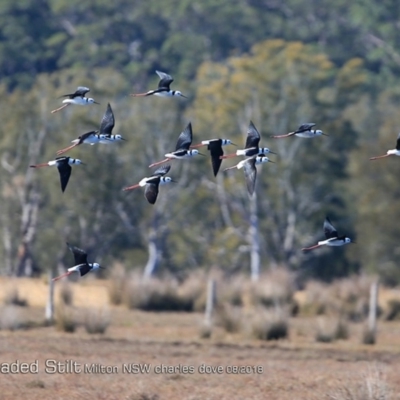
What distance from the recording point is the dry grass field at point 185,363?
15969mm

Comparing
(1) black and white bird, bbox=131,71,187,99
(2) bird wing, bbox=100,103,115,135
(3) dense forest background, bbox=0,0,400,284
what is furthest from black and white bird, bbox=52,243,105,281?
(3) dense forest background, bbox=0,0,400,284

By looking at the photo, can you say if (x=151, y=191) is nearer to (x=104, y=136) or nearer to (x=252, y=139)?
(x=104, y=136)

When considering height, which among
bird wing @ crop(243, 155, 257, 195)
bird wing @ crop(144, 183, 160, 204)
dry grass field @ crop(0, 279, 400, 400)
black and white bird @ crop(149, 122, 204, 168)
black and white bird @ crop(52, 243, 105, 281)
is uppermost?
black and white bird @ crop(149, 122, 204, 168)

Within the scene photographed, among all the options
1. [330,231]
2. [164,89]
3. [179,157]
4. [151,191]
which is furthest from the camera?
[164,89]

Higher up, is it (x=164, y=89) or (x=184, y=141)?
(x=164, y=89)

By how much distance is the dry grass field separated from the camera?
16.0m

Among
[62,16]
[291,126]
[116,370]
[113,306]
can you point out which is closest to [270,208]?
[291,126]

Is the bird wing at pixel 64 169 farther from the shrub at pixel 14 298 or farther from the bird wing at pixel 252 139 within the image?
the shrub at pixel 14 298

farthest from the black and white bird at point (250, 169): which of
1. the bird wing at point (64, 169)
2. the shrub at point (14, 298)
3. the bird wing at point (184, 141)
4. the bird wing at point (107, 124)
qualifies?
the shrub at point (14, 298)

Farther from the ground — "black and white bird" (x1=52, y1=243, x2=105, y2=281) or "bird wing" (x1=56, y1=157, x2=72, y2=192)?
"bird wing" (x1=56, y1=157, x2=72, y2=192)

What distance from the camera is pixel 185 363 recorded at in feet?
64.8

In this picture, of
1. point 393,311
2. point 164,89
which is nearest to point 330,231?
point 164,89

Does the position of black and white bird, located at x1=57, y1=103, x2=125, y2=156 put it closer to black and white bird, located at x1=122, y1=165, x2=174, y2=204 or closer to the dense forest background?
black and white bird, located at x1=122, y1=165, x2=174, y2=204

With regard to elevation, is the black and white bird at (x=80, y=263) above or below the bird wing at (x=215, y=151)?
below
